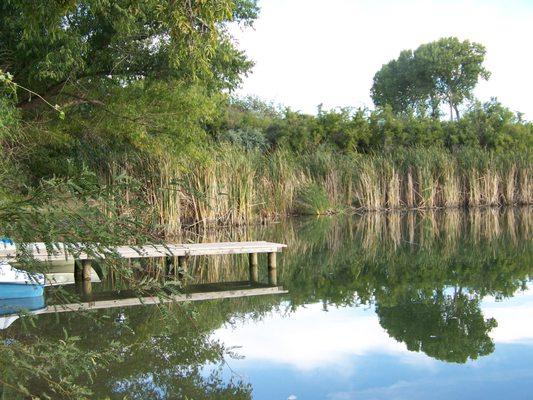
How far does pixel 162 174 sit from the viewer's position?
42.1 feet

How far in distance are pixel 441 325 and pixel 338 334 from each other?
0.90 m

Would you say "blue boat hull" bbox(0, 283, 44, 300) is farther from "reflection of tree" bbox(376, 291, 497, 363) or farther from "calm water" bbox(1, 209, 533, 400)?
"reflection of tree" bbox(376, 291, 497, 363)

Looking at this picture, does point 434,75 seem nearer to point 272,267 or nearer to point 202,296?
point 272,267

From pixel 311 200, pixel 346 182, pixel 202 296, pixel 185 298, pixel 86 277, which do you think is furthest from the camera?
pixel 346 182

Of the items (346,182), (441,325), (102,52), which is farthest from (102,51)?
(346,182)

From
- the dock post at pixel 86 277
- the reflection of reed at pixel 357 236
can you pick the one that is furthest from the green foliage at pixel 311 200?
the dock post at pixel 86 277

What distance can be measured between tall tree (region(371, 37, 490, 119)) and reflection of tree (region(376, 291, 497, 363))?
1327 inches

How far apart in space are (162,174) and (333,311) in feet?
22.0

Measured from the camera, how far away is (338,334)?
5871mm

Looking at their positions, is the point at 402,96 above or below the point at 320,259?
above

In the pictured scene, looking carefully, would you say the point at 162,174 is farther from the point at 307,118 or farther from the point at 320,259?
the point at 307,118

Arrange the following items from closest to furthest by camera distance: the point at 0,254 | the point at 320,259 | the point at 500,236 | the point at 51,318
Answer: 1. the point at 51,318
2. the point at 0,254
3. the point at 320,259
4. the point at 500,236

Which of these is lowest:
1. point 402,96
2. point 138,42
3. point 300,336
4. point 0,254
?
point 300,336

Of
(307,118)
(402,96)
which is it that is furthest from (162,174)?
(402,96)
